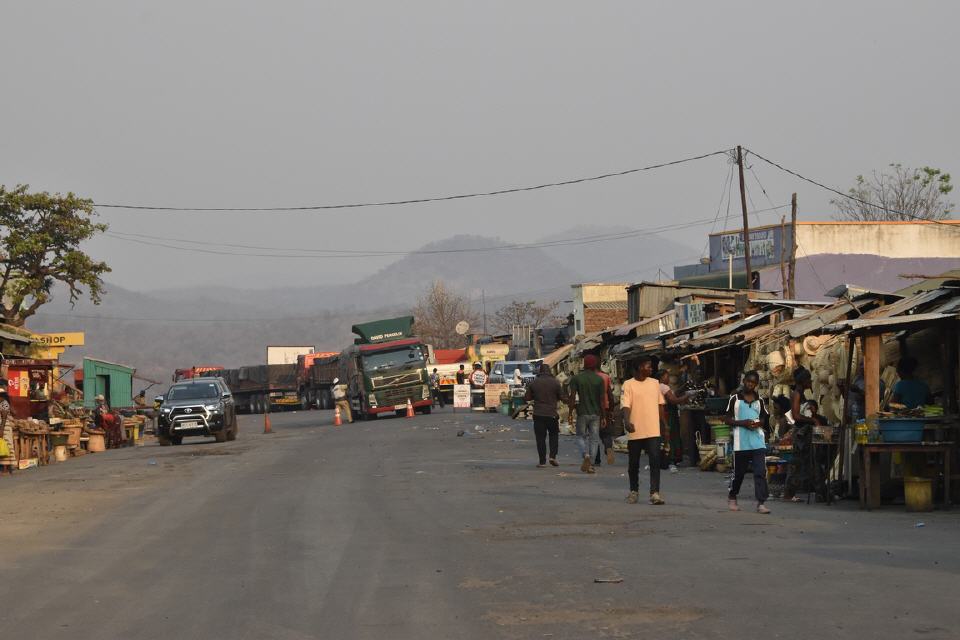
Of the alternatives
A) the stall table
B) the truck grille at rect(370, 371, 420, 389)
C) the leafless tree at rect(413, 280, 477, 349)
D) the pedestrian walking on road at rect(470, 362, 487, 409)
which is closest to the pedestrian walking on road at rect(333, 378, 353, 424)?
the truck grille at rect(370, 371, 420, 389)

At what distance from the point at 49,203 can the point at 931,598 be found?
4738 centimetres

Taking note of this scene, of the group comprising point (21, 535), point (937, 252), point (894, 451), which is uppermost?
point (937, 252)

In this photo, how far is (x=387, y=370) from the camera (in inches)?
1911

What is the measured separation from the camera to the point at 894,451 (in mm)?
14539

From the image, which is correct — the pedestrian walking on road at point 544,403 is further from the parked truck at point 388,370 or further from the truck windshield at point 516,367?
the truck windshield at point 516,367

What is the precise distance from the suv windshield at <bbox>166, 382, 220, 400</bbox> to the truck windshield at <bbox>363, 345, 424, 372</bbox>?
38.3ft

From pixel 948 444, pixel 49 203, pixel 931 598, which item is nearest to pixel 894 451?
pixel 948 444

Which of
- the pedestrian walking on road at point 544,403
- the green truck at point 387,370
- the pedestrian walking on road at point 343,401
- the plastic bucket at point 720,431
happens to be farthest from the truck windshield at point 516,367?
the plastic bucket at point 720,431

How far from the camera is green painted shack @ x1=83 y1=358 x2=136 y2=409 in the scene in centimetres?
5256

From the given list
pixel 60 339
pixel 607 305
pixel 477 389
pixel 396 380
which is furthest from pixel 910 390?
pixel 607 305

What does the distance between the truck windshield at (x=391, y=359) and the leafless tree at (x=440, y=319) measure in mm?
74865

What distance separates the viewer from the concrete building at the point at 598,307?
226 ft

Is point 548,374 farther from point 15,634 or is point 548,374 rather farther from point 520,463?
point 15,634

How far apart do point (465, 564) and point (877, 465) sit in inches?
265
